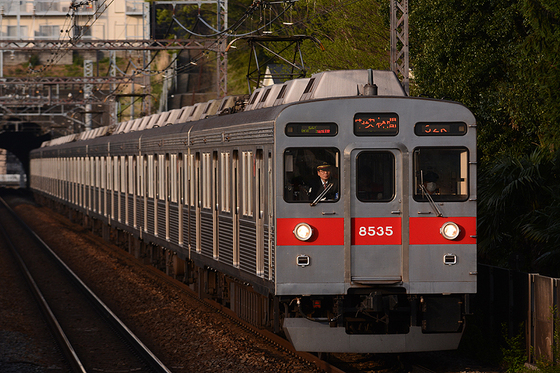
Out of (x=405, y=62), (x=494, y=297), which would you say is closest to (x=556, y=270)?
(x=494, y=297)

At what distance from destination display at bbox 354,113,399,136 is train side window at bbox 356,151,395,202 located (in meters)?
0.24

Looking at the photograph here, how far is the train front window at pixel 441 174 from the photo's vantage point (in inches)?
344

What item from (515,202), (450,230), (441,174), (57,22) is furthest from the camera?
(57,22)

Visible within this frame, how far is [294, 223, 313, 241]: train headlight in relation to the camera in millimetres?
8641

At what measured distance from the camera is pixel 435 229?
8742 millimetres

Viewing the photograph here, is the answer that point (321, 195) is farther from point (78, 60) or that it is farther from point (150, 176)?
point (78, 60)

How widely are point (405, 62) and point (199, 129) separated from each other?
411 cm

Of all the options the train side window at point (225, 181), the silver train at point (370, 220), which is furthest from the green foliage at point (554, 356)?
the train side window at point (225, 181)

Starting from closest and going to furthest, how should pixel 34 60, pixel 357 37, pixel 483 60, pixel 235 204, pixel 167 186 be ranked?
pixel 235 204 < pixel 167 186 < pixel 483 60 < pixel 357 37 < pixel 34 60

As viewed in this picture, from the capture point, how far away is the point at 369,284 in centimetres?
870

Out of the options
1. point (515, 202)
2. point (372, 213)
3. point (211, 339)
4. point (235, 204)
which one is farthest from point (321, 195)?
point (515, 202)

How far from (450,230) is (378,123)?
4.41ft

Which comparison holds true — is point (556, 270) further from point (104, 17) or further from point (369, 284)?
point (104, 17)

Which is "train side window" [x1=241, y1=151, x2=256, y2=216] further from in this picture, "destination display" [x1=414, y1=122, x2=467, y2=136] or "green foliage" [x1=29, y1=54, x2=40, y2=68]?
"green foliage" [x1=29, y1=54, x2=40, y2=68]
